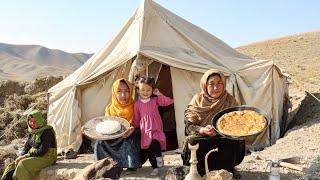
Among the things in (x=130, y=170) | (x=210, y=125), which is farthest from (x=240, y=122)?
(x=130, y=170)

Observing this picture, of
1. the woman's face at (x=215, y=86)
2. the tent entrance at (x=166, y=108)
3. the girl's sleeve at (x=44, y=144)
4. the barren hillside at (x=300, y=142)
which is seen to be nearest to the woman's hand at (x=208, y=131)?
the woman's face at (x=215, y=86)

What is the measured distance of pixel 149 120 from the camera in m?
5.73

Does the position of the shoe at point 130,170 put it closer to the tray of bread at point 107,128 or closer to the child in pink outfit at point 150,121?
the child in pink outfit at point 150,121

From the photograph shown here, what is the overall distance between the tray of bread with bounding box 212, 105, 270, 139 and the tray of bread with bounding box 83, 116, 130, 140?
1.20 m

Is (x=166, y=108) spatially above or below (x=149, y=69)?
below

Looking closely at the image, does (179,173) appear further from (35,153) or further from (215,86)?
(35,153)

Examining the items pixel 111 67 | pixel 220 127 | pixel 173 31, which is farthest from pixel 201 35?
pixel 220 127

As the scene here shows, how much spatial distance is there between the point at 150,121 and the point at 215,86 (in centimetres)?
108

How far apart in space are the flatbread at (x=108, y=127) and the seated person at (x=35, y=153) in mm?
725

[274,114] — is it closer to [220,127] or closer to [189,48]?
[189,48]

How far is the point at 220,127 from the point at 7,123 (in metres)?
8.61

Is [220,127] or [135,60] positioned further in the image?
[135,60]

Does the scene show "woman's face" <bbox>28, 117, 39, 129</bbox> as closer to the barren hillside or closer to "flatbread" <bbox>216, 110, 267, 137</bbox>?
"flatbread" <bbox>216, 110, 267, 137</bbox>

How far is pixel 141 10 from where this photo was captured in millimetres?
8891
